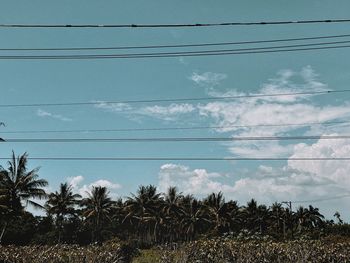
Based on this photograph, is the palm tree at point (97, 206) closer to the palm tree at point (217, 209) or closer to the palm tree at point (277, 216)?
the palm tree at point (217, 209)

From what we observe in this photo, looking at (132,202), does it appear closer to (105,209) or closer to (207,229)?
(105,209)

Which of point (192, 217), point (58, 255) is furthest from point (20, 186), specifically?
point (192, 217)

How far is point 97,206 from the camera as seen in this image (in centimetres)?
6919

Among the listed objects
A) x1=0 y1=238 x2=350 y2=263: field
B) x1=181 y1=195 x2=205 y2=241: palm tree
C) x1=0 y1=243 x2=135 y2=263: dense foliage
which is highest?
x1=181 y1=195 x2=205 y2=241: palm tree

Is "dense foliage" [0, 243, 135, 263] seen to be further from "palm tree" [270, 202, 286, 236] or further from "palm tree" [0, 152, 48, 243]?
"palm tree" [270, 202, 286, 236]

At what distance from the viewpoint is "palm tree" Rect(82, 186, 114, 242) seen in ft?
227

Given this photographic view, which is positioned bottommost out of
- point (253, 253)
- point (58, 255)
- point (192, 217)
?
point (58, 255)

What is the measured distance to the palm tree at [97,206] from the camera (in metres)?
69.1

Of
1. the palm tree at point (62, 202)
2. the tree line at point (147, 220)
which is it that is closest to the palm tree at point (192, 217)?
the tree line at point (147, 220)

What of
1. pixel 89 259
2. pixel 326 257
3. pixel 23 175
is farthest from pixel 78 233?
pixel 326 257

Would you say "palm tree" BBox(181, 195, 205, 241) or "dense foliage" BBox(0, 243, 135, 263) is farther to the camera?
"palm tree" BBox(181, 195, 205, 241)

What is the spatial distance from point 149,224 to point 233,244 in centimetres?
3454

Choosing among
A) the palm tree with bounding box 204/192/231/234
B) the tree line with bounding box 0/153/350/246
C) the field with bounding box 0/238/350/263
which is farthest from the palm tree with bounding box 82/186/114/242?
the field with bounding box 0/238/350/263

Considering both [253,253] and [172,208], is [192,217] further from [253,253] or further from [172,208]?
[253,253]
